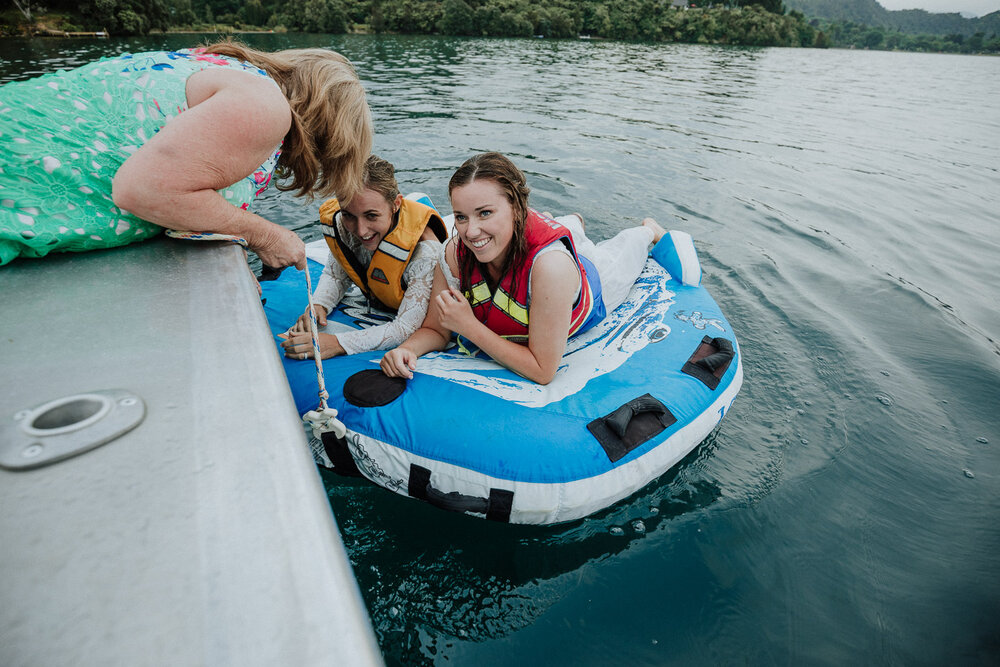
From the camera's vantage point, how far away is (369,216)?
271 cm

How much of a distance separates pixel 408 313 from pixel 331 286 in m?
0.73

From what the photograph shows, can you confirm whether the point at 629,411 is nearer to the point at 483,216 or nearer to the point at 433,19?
the point at 483,216

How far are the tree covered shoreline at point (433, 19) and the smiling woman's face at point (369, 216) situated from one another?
37.5m

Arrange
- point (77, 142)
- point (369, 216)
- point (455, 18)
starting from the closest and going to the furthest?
point (77, 142) → point (369, 216) → point (455, 18)

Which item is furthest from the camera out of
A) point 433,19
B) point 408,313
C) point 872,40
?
point 872,40

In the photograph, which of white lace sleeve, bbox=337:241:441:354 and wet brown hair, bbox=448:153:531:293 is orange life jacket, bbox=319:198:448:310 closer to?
white lace sleeve, bbox=337:241:441:354

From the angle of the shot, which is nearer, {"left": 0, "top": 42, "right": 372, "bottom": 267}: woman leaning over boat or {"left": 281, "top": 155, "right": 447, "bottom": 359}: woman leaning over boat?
{"left": 0, "top": 42, "right": 372, "bottom": 267}: woman leaning over boat

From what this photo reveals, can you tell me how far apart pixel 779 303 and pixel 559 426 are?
324 centimetres

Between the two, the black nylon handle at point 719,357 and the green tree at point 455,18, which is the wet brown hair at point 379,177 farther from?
the green tree at point 455,18

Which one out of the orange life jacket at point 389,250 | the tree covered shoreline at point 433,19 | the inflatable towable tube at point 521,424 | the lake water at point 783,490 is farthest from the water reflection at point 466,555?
the tree covered shoreline at point 433,19

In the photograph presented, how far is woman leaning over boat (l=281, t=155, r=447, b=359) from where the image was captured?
265 centimetres

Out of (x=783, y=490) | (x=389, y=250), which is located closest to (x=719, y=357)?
(x=783, y=490)

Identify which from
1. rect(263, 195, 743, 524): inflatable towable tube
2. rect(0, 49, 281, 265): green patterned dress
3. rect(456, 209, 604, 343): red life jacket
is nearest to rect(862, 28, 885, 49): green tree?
rect(456, 209, 604, 343): red life jacket

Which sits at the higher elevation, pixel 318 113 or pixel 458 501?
pixel 318 113
